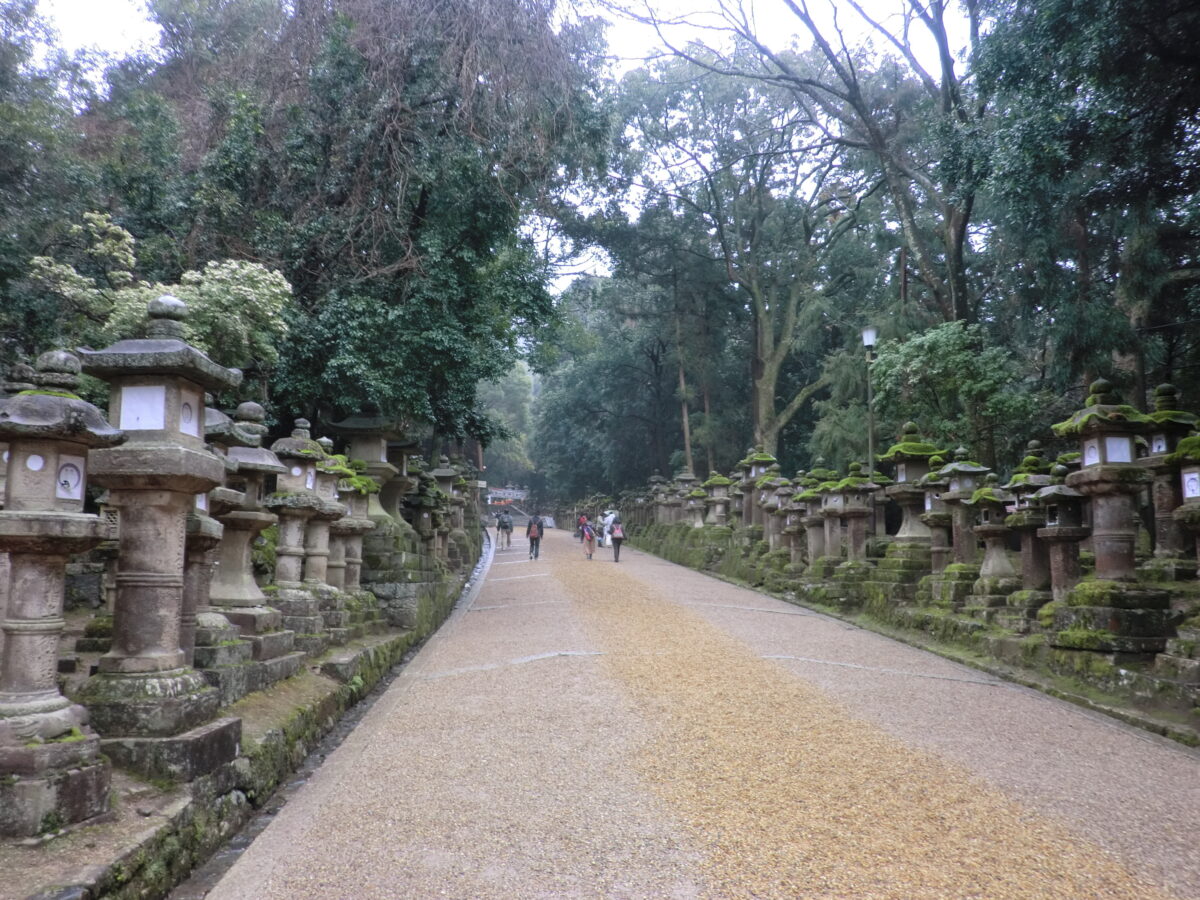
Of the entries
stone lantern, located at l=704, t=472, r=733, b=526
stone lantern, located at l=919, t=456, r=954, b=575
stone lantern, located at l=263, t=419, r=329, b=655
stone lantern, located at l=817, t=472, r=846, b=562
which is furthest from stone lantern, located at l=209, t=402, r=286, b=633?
stone lantern, located at l=704, t=472, r=733, b=526

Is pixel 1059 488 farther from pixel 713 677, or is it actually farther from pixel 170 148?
pixel 170 148

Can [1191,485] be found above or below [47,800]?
above

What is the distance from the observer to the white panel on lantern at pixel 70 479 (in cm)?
332

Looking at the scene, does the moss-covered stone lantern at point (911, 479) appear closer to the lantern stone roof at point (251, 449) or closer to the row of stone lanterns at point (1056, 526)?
the row of stone lanterns at point (1056, 526)

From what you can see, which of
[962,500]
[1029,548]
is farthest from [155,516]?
[962,500]

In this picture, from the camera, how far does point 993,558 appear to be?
347 inches

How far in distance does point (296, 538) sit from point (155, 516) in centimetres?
329

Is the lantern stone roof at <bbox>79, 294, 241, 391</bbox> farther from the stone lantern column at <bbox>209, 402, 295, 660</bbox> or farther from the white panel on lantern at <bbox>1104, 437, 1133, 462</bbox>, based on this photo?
the white panel on lantern at <bbox>1104, 437, 1133, 462</bbox>

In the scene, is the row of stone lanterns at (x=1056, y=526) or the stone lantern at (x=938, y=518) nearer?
the row of stone lanterns at (x=1056, y=526)

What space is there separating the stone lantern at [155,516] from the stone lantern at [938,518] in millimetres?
8112

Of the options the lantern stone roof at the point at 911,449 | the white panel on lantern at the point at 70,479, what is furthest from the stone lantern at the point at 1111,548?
the white panel on lantern at the point at 70,479

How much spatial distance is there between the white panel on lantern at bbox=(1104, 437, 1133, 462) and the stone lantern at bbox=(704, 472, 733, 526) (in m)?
15.6

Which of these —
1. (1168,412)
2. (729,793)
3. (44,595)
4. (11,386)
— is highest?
(1168,412)

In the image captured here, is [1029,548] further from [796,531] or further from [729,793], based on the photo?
[796,531]
